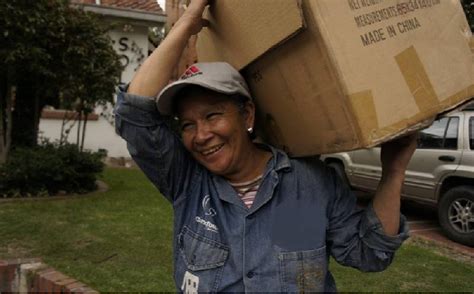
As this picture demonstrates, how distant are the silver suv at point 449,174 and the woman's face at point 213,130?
16.5 feet

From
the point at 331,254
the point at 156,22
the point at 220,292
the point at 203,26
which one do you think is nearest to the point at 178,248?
the point at 220,292

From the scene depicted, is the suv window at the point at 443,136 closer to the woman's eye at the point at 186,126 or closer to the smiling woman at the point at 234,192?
the smiling woman at the point at 234,192

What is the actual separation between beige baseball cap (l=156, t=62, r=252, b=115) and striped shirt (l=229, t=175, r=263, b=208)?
0.29 m

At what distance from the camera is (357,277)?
4.68m

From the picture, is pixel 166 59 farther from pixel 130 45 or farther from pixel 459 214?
pixel 130 45

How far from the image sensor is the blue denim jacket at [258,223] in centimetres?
158

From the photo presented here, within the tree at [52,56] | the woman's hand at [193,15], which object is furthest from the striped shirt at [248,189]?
the tree at [52,56]

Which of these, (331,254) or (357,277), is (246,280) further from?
(357,277)

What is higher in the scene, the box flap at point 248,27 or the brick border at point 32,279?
the box flap at point 248,27

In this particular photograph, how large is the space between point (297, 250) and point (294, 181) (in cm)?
23

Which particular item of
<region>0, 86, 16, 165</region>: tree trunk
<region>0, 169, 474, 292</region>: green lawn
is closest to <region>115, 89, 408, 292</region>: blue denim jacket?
<region>0, 169, 474, 292</region>: green lawn

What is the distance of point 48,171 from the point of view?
7938 millimetres

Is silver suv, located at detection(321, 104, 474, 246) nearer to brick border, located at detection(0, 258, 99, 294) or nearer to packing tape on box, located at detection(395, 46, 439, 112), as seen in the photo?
brick border, located at detection(0, 258, 99, 294)

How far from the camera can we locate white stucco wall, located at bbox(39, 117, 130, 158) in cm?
1227
